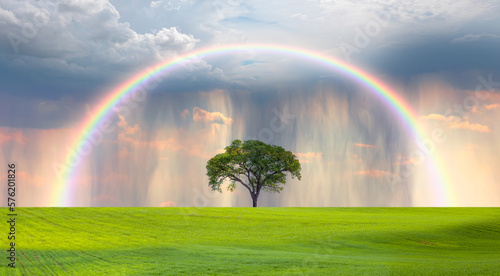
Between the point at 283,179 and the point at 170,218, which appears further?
the point at 283,179

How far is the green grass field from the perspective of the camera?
24.9 meters

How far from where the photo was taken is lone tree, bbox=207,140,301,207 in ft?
282

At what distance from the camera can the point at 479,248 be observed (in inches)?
1657

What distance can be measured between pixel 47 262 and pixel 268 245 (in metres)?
17.5

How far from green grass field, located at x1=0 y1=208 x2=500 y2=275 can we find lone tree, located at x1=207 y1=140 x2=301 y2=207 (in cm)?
2263

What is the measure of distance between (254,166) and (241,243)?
1841 inches

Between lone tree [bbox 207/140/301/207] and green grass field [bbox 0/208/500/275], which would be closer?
green grass field [bbox 0/208/500/275]

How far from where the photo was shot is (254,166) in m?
86.1

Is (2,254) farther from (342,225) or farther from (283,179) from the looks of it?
(283,179)

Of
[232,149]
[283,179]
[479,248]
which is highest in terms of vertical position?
[232,149]

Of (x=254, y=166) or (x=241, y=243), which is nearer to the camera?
(x=241, y=243)

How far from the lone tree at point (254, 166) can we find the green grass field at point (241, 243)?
22631mm

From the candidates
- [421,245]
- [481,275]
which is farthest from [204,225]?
[481,275]

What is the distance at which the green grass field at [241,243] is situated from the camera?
979 inches
